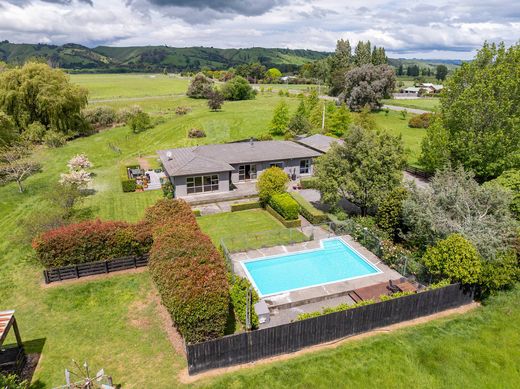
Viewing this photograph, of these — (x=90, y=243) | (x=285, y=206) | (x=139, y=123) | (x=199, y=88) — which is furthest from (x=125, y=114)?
(x=90, y=243)

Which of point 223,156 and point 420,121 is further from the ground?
point 420,121

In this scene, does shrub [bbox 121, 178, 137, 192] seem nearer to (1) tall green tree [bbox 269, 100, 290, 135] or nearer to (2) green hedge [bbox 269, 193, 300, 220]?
(2) green hedge [bbox 269, 193, 300, 220]

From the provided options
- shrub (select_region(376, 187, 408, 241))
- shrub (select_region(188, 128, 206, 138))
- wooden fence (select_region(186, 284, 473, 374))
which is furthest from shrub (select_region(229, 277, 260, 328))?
shrub (select_region(188, 128, 206, 138))

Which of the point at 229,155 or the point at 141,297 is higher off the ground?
the point at 229,155

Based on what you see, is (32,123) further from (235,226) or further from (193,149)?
(235,226)

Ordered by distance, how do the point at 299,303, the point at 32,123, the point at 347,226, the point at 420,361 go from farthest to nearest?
the point at 32,123 < the point at 347,226 < the point at 299,303 < the point at 420,361

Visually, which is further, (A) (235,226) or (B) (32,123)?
(B) (32,123)

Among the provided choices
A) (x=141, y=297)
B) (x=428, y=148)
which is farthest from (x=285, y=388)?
(x=428, y=148)

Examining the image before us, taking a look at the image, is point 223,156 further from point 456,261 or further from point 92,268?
point 456,261
